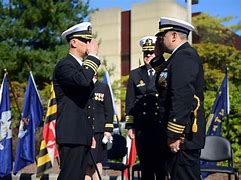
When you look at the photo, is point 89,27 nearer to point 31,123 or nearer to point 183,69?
point 183,69

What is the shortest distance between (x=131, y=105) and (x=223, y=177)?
10.6 feet

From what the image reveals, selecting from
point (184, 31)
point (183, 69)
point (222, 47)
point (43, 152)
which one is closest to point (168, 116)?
point (183, 69)

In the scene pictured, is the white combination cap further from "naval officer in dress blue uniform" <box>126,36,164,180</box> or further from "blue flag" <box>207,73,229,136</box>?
"blue flag" <box>207,73,229,136</box>

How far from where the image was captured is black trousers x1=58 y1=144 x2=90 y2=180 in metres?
4.04

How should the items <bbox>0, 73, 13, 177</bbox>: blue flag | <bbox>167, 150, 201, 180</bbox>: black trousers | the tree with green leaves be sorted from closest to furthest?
<bbox>167, 150, 201, 180</bbox>: black trousers < <bbox>0, 73, 13, 177</bbox>: blue flag < the tree with green leaves

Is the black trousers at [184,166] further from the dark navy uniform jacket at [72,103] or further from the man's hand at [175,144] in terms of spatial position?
the dark navy uniform jacket at [72,103]

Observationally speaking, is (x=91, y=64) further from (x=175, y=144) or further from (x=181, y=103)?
(x=175, y=144)

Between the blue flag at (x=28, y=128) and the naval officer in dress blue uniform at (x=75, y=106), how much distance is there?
3691 mm

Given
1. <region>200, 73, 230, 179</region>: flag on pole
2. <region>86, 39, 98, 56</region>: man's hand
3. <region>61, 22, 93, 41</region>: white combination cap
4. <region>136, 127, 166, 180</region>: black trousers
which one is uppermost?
<region>61, 22, 93, 41</region>: white combination cap

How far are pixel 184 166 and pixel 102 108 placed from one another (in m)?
2.44

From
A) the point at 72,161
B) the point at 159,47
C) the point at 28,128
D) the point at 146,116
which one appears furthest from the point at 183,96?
the point at 28,128

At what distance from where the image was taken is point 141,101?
542cm

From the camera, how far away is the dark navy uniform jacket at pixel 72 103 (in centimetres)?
406

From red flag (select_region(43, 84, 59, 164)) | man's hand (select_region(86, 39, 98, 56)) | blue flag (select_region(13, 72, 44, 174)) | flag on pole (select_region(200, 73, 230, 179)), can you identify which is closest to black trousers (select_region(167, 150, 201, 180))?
man's hand (select_region(86, 39, 98, 56))
